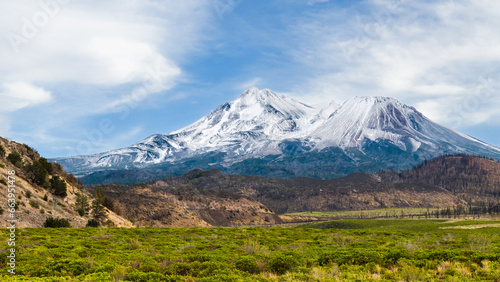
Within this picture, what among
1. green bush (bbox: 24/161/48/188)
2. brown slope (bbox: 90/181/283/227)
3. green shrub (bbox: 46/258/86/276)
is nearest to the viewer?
green shrub (bbox: 46/258/86/276)

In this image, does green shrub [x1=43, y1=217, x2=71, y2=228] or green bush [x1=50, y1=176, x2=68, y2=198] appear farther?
green bush [x1=50, y1=176, x2=68, y2=198]

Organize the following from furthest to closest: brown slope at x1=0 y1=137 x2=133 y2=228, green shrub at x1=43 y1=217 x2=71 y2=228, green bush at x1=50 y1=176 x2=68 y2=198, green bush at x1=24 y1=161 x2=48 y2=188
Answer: green bush at x1=50 y1=176 x2=68 y2=198 → green bush at x1=24 y1=161 x2=48 y2=188 → green shrub at x1=43 y1=217 x2=71 y2=228 → brown slope at x1=0 y1=137 x2=133 y2=228

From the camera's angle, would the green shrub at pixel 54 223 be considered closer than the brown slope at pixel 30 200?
No

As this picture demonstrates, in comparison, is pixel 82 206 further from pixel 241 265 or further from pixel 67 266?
pixel 241 265

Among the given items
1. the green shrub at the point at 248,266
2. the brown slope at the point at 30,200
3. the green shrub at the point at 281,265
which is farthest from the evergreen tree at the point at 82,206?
the green shrub at the point at 281,265

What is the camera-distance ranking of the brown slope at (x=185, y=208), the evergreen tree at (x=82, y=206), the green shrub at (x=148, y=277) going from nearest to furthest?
the green shrub at (x=148, y=277) → the evergreen tree at (x=82, y=206) → the brown slope at (x=185, y=208)

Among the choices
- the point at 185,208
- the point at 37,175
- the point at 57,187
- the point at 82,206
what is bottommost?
the point at 185,208

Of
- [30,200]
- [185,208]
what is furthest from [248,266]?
[185,208]

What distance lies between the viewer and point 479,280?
15531mm

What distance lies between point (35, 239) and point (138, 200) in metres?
74.5

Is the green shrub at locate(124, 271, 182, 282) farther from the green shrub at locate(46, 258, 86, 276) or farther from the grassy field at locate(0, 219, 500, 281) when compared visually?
the green shrub at locate(46, 258, 86, 276)

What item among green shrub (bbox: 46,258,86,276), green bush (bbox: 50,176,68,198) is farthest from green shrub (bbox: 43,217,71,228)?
green shrub (bbox: 46,258,86,276)

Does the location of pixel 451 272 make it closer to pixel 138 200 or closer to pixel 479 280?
pixel 479 280

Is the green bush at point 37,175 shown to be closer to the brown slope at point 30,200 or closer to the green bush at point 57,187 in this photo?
the brown slope at point 30,200
